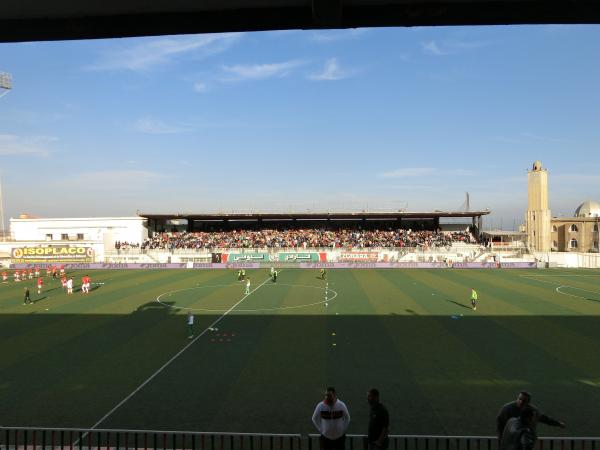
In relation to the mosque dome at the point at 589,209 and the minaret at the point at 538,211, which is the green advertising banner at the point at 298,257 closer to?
the minaret at the point at 538,211

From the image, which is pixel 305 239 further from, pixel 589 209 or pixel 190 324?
pixel 589 209

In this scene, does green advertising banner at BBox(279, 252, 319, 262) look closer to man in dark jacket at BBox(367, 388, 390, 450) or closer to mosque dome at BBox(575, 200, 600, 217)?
man in dark jacket at BBox(367, 388, 390, 450)

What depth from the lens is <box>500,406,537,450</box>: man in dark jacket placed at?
6.14m

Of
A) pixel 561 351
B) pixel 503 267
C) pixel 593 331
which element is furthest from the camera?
pixel 503 267

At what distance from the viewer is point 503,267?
180 feet

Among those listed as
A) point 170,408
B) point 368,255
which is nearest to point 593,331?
point 170,408

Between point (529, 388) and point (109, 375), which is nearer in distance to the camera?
point (529, 388)

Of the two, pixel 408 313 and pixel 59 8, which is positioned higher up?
pixel 59 8

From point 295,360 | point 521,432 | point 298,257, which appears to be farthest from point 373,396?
point 298,257

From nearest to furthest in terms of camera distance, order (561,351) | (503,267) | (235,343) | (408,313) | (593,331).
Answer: (561,351)
(235,343)
(593,331)
(408,313)
(503,267)

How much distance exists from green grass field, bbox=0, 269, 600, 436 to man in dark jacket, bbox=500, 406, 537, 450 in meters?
4.47

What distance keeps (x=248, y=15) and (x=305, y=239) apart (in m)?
66.5

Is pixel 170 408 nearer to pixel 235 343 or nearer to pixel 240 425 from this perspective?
pixel 240 425

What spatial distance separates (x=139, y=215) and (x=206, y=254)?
1750cm
